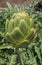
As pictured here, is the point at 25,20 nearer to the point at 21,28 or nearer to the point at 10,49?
the point at 21,28

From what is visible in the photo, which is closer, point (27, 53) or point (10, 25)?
point (10, 25)

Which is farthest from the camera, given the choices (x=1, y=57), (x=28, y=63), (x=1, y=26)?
(x=1, y=26)

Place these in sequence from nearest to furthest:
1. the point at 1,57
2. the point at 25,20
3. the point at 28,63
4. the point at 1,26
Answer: the point at 25,20 → the point at 28,63 → the point at 1,57 → the point at 1,26

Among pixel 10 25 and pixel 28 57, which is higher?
pixel 10 25

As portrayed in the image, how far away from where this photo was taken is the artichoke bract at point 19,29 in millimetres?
640

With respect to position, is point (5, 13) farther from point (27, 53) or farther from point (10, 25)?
point (10, 25)

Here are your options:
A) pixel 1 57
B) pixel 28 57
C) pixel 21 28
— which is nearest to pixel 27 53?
pixel 28 57

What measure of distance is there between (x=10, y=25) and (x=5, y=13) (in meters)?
1.17

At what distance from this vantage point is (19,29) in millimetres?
642

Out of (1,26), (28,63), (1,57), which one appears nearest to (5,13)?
(1,26)

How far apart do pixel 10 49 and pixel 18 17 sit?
820mm

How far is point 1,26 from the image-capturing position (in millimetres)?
1709

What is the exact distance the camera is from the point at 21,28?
655mm

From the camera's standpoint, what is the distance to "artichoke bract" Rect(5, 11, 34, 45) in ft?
2.10
